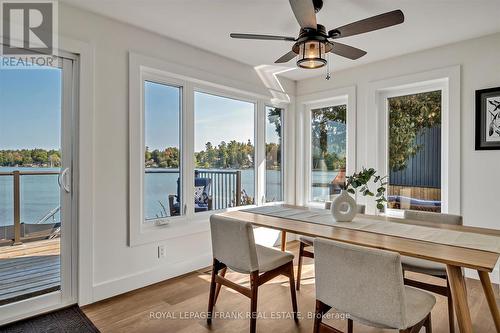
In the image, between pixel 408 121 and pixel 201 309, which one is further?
pixel 408 121

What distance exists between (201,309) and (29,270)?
138 cm

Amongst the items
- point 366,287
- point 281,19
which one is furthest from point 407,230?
point 281,19

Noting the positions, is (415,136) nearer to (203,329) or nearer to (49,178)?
(203,329)

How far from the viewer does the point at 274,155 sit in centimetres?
437

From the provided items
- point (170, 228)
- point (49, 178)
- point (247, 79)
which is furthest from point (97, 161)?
point (247, 79)

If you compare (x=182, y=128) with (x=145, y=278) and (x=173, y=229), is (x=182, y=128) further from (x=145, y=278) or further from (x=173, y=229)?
(x=145, y=278)

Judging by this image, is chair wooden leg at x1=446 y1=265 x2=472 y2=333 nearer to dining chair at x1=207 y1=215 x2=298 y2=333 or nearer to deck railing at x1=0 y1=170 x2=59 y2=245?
dining chair at x1=207 y1=215 x2=298 y2=333

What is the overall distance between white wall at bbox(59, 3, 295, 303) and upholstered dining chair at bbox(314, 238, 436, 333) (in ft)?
6.15

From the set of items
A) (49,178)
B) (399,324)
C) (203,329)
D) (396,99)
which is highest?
(396,99)

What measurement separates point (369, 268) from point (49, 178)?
2.43 m

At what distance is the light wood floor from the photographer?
2.15 m

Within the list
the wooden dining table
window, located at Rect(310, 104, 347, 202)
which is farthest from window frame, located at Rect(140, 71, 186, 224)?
window, located at Rect(310, 104, 347, 202)

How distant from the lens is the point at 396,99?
3635 mm

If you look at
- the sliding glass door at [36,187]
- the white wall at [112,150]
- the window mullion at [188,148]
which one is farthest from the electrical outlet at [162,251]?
the sliding glass door at [36,187]
